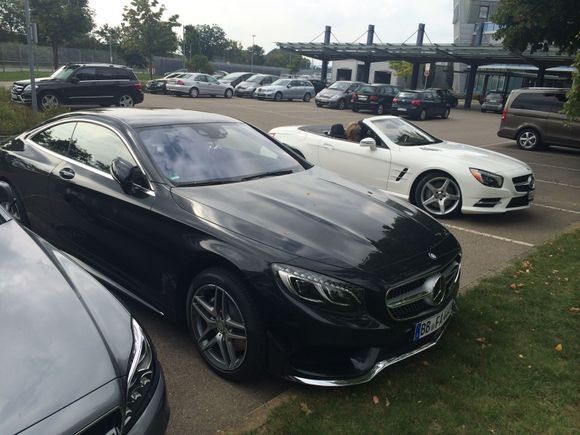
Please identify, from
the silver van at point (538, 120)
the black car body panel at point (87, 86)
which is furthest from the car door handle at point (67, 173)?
the black car body panel at point (87, 86)

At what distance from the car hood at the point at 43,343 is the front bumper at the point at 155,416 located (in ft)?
0.71

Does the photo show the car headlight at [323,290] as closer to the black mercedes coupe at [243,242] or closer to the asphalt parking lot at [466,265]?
the black mercedes coupe at [243,242]

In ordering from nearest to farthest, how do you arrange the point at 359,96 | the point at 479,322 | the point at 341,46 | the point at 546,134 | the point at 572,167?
the point at 479,322, the point at 572,167, the point at 546,134, the point at 359,96, the point at 341,46

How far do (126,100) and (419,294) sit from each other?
59.5 feet

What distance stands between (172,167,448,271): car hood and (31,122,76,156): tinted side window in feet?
5.20

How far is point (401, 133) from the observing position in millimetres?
7766

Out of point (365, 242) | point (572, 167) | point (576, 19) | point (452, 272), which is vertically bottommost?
point (572, 167)

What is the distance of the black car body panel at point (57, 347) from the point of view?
1696 millimetres

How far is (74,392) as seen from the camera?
5.85 feet

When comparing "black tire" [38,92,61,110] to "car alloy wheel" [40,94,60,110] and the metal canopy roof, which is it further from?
the metal canopy roof

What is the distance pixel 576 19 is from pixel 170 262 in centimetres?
1409

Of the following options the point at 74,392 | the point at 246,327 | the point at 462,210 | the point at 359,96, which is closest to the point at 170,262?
the point at 246,327

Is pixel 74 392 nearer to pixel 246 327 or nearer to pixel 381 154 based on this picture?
pixel 246 327

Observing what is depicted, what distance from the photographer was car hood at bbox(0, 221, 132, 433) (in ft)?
5.57
